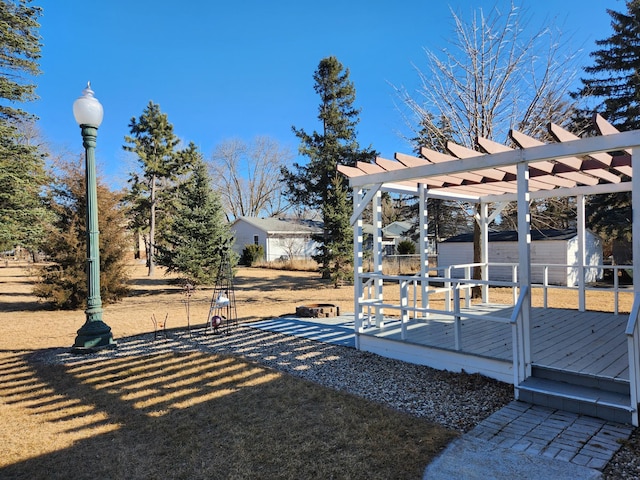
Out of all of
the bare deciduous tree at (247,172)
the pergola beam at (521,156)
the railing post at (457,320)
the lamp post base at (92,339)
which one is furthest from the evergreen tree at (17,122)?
A: the bare deciduous tree at (247,172)

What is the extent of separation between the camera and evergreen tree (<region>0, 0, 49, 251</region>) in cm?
1249

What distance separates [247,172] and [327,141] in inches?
950

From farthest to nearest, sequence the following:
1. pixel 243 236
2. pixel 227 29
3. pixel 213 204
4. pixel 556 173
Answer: pixel 243 236
pixel 213 204
pixel 227 29
pixel 556 173

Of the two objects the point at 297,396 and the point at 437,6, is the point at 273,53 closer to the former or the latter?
the point at 437,6

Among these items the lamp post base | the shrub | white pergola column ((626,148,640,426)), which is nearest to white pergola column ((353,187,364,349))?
white pergola column ((626,148,640,426))

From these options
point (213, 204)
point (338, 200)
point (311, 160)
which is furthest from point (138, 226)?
point (338, 200)

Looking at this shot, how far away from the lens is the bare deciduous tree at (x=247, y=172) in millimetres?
41250

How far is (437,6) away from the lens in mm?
10672

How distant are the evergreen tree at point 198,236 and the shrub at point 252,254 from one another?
40.1ft

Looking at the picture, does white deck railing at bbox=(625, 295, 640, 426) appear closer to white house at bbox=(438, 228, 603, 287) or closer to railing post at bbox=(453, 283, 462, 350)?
railing post at bbox=(453, 283, 462, 350)

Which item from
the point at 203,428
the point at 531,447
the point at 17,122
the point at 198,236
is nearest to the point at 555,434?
the point at 531,447

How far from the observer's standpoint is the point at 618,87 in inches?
677

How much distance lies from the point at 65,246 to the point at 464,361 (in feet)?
34.5

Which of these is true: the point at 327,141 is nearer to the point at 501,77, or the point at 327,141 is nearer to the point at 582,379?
the point at 501,77
